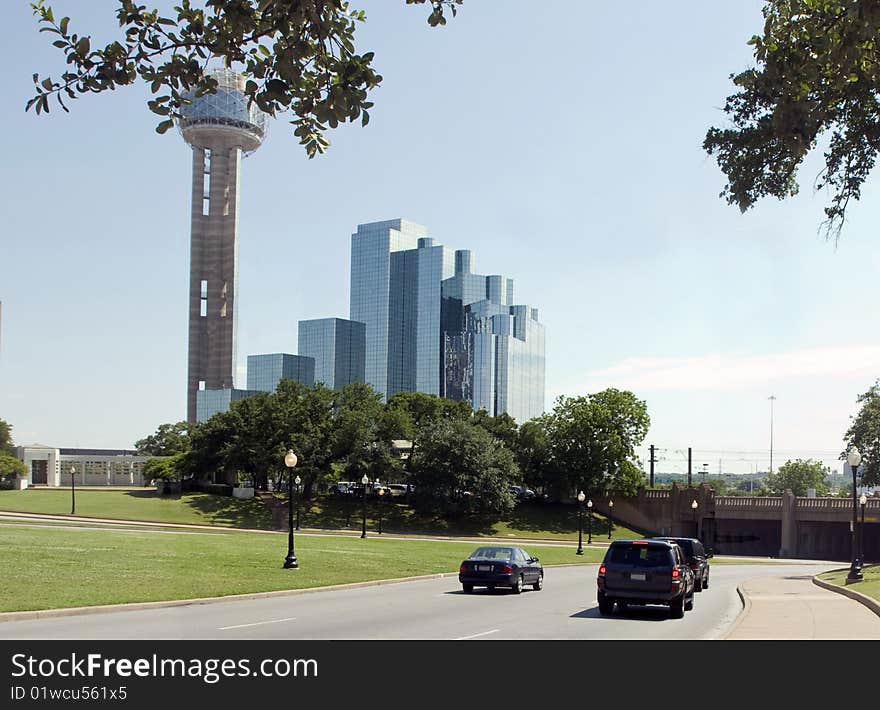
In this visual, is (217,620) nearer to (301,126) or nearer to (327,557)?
(301,126)

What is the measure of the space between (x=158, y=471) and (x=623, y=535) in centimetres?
4521

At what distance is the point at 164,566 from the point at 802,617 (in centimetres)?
1876

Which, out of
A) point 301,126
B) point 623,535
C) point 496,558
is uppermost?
point 301,126

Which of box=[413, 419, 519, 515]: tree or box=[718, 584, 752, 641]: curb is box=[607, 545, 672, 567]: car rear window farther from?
box=[413, 419, 519, 515]: tree

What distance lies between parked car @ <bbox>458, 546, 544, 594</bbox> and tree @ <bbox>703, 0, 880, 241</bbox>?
559 inches

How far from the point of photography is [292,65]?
987cm

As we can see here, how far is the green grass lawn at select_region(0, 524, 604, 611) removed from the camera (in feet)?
73.2

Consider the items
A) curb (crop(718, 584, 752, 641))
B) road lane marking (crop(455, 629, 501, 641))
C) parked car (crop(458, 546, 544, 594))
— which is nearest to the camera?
road lane marking (crop(455, 629, 501, 641))

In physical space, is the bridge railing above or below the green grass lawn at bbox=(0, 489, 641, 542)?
above

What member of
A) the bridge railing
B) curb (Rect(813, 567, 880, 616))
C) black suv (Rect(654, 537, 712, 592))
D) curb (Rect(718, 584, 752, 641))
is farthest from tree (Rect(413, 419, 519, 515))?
curb (Rect(718, 584, 752, 641))

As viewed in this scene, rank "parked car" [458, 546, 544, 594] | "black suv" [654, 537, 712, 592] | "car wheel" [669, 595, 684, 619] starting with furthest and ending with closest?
"black suv" [654, 537, 712, 592] → "parked car" [458, 546, 544, 594] → "car wheel" [669, 595, 684, 619]

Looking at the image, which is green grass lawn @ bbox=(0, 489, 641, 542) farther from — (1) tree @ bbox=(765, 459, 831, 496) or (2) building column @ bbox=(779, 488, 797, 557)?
(1) tree @ bbox=(765, 459, 831, 496)

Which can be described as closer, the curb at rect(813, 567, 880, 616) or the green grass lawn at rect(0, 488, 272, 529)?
the curb at rect(813, 567, 880, 616)
